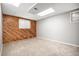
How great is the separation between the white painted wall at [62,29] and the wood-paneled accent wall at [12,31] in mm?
1699

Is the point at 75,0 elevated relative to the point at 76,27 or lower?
elevated

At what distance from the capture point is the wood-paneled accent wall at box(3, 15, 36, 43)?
5.73m

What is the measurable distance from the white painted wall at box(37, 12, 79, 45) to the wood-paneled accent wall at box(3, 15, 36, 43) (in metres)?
1.70

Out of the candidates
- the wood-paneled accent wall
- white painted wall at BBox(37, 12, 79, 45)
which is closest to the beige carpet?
white painted wall at BBox(37, 12, 79, 45)

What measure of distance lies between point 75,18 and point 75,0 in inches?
91.1

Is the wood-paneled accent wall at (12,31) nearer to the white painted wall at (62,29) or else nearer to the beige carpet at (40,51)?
the white painted wall at (62,29)

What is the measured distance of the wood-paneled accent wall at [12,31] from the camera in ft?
18.8

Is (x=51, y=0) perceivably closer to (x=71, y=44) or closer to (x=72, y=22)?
(x=72, y=22)

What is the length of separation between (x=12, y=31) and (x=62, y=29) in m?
3.47

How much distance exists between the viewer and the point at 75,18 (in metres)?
3.95

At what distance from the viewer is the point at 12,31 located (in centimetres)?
623

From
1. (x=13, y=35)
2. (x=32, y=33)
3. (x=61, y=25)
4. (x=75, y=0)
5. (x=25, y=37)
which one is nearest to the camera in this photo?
(x=75, y=0)

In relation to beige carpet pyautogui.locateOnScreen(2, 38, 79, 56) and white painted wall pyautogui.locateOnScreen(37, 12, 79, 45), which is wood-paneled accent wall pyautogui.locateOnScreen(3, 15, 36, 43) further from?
beige carpet pyautogui.locateOnScreen(2, 38, 79, 56)

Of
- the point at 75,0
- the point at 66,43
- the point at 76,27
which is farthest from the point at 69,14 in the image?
the point at 75,0
